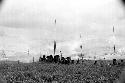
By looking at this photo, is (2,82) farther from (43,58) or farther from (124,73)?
(43,58)

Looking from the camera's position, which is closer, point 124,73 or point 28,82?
point 124,73

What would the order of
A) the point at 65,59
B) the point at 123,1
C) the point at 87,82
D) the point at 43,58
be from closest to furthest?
1. the point at 123,1
2. the point at 87,82
3. the point at 65,59
4. the point at 43,58

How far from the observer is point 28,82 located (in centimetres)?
3822

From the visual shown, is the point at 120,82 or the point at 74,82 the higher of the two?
the point at 120,82

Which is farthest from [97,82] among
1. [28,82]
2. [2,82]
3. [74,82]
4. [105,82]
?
[2,82]

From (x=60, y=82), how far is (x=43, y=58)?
9954 centimetres

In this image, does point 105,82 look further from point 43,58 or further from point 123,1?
point 43,58

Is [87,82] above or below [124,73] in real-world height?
below

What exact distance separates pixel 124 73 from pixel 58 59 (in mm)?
128677

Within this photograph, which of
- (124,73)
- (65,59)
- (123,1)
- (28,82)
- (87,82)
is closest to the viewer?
(124,73)

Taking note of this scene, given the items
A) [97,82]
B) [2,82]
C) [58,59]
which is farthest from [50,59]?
[2,82]

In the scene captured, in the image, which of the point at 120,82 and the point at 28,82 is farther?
the point at 28,82

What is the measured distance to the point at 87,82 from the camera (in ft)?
136

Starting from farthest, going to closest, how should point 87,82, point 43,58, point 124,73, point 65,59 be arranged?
point 43,58
point 65,59
point 87,82
point 124,73
